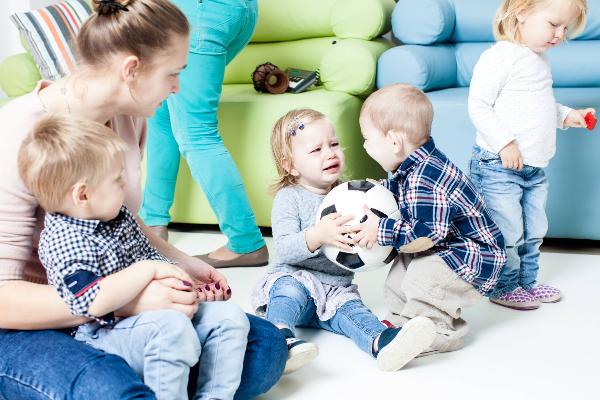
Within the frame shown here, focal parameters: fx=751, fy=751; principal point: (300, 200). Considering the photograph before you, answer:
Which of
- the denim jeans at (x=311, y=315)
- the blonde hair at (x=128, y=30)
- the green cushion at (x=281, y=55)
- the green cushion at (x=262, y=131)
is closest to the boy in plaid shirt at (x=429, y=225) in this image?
the denim jeans at (x=311, y=315)

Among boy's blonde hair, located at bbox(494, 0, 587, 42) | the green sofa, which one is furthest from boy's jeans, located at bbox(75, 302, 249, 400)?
the green sofa

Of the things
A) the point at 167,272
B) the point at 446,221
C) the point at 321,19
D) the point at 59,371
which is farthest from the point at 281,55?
the point at 59,371

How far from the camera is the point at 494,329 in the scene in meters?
1.82

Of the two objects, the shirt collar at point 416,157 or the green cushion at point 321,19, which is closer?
the shirt collar at point 416,157

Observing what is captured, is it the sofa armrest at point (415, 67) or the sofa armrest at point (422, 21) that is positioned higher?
Answer: the sofa armrest at point (422, 21)

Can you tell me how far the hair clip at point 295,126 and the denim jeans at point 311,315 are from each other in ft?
1.15

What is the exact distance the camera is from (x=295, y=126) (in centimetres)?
182

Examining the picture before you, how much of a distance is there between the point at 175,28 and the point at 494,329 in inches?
41.5

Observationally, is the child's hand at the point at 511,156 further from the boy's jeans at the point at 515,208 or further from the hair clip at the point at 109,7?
the hair clip at the point at 109,7

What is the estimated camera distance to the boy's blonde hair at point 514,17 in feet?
6.32

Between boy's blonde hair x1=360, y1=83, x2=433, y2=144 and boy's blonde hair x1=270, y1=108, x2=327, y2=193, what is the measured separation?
19 centimetres

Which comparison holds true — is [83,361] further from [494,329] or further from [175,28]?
[494,329]

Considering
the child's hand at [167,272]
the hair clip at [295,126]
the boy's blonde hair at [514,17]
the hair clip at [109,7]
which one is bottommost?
the child's hand at [167,272]

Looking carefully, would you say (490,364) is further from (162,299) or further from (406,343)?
(162,299)
